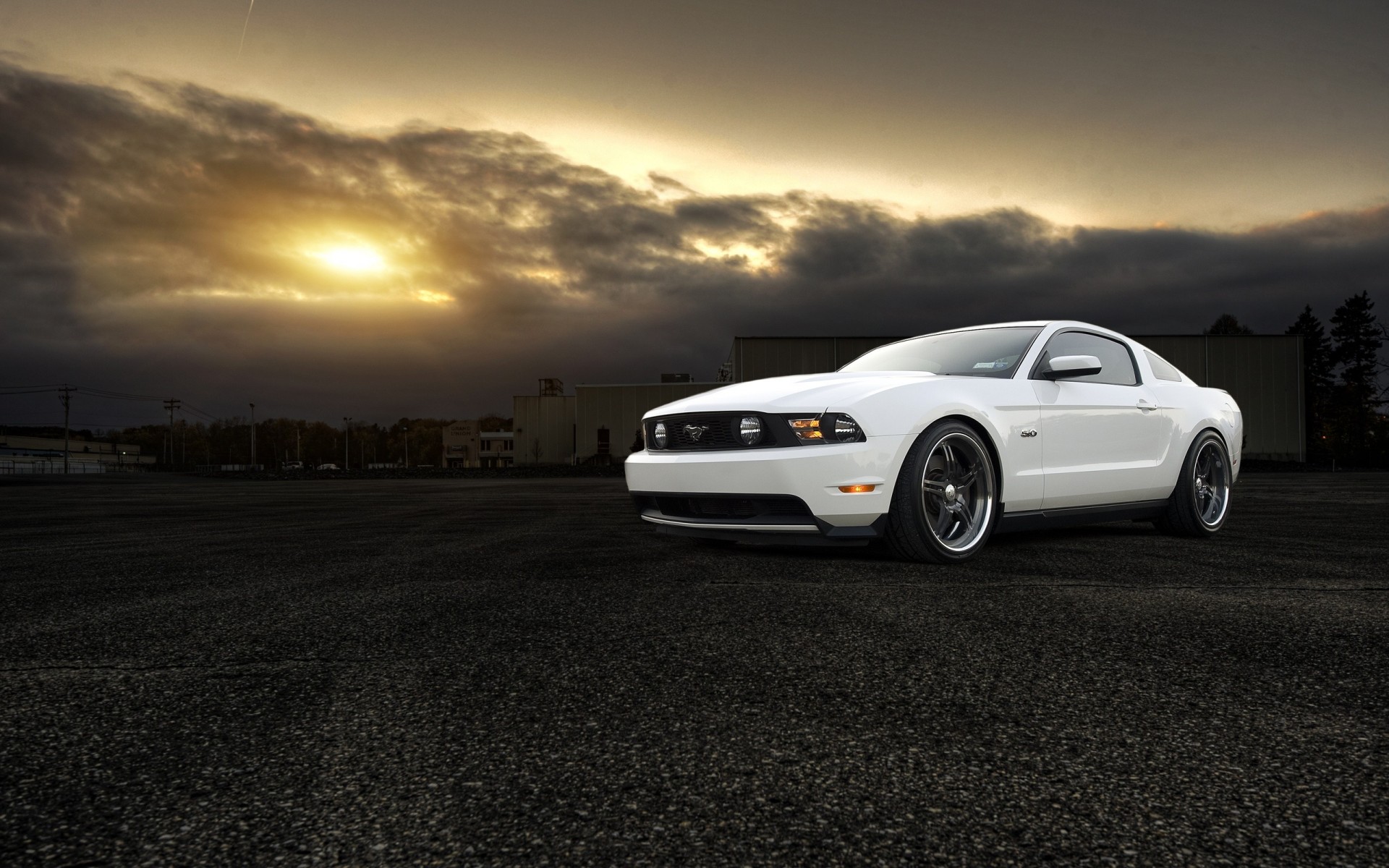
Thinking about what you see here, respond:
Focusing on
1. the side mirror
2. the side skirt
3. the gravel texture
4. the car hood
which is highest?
the side mirror

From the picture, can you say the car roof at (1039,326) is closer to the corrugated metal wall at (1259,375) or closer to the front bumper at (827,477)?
the front bumper at (827,477)

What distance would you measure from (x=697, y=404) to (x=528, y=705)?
322 cm

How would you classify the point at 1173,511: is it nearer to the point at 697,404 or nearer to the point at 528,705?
the point at 697,404

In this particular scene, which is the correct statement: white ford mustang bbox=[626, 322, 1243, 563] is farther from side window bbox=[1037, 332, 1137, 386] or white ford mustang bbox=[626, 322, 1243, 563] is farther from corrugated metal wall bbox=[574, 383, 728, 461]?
corrugated metal wall bbox=[574, 383, 728, 461]

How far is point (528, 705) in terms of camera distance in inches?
83.4

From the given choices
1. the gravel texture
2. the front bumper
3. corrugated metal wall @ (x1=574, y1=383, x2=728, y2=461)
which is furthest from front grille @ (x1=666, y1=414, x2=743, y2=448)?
corrugated metal wall @ (x1=574, y1=383, x2=728, y2=461)

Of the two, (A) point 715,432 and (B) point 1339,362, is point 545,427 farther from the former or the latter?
(B) point 1339,362

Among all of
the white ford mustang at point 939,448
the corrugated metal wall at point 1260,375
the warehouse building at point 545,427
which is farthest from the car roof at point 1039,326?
the warehouse building at point 545,427

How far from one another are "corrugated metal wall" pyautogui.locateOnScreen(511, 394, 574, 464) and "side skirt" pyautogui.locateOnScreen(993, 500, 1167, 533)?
4939 cm

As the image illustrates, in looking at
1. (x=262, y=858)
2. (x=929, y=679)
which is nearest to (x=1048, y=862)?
(x=929, y=679)

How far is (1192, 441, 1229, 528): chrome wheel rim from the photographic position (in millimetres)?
6516

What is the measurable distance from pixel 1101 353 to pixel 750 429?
9.86 ft

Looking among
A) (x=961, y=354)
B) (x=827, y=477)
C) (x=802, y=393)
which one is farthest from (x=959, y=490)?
(x=961, y=354)

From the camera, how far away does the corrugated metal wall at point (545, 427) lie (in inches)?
2130
